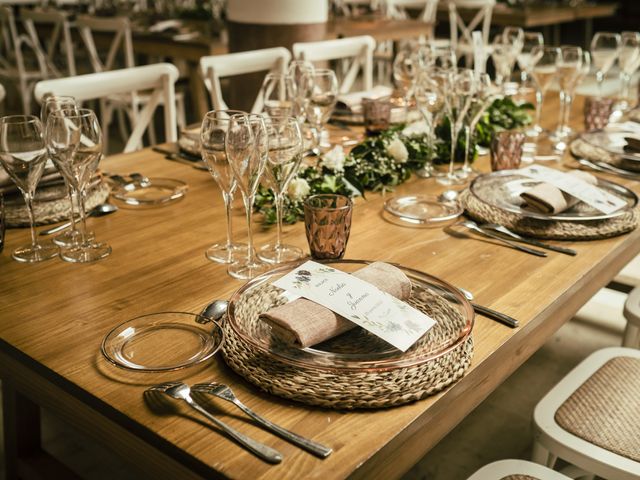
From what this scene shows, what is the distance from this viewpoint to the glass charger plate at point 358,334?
33.8 inches

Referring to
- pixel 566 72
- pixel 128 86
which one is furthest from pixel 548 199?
pixel 128 86

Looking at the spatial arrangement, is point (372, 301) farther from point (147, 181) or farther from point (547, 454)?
point (147, 181)

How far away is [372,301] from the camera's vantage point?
926mm

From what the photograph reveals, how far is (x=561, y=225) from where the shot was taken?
52.7 inches

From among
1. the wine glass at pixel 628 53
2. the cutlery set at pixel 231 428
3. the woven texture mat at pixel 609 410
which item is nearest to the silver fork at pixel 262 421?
the cutlery set at pixel 231 428

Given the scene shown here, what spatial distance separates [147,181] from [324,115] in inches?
19.3

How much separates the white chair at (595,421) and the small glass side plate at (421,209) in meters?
0.38

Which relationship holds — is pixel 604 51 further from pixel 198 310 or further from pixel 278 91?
pixel 198 310

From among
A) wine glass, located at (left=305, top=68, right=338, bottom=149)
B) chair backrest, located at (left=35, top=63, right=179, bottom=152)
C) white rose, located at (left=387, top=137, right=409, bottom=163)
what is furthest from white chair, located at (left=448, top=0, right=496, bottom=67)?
white rose, located at (left=387, top=137, right=409, bottom=163)

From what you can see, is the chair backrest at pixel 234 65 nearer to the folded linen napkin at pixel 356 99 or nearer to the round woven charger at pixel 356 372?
the folded linen napkin at pixel 356 99

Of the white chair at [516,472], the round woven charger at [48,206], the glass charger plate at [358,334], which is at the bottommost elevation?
the white chair at [516,472]

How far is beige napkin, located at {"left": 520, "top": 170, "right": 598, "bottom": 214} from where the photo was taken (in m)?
1.36

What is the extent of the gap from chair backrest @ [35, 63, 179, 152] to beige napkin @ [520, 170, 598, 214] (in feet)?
3.72

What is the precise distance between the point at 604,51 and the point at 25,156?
186 centimetres
